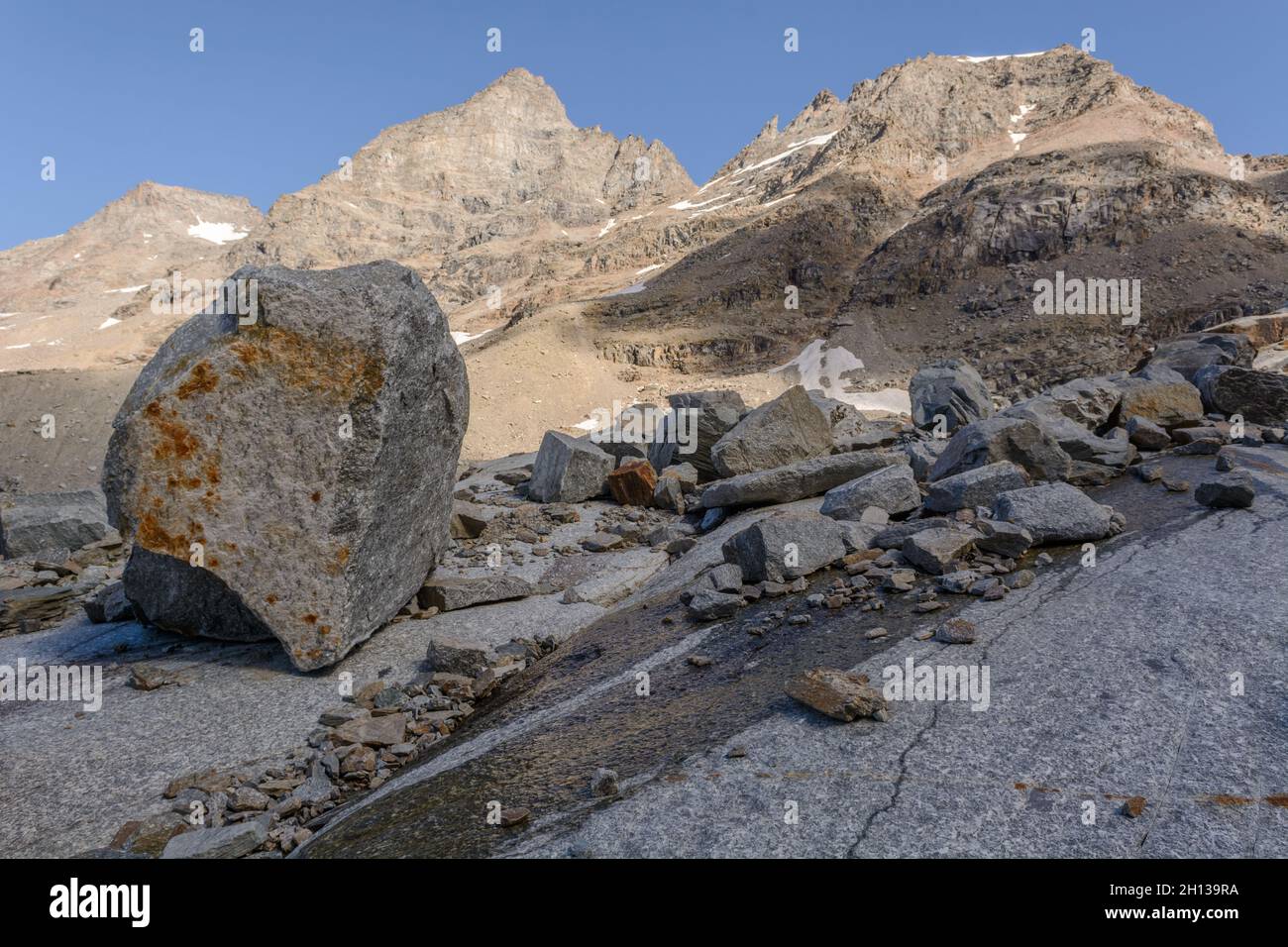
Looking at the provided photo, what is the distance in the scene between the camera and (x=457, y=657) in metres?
6.20

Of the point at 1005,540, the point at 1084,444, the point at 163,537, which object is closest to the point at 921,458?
the point at 1084,444

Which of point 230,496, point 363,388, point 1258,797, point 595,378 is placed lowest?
point 1258,797

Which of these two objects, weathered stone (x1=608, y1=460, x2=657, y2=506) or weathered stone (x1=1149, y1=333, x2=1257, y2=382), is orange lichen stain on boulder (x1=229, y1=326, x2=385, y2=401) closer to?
weathered stone (x1=608, y1=460, x2=657, y2=506)

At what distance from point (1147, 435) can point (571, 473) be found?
8.13 meters

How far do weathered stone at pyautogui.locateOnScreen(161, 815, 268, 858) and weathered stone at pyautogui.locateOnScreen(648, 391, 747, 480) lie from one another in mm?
8744

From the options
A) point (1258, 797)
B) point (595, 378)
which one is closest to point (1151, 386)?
point (1258, 797)

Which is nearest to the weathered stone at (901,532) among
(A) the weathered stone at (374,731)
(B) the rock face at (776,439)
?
(B) the rock face at (776,439)

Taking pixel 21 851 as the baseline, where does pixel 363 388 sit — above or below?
above

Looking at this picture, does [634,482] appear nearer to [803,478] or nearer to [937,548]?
[803,478]

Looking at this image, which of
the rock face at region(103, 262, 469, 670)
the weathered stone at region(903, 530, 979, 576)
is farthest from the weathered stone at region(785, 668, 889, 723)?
the rock face at region(103, 262, 469, 670)

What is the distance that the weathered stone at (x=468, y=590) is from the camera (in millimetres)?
7387

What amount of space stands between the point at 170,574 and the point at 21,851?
2.95 meters

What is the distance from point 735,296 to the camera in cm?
6200

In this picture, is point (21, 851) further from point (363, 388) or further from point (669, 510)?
point (669, 510)
